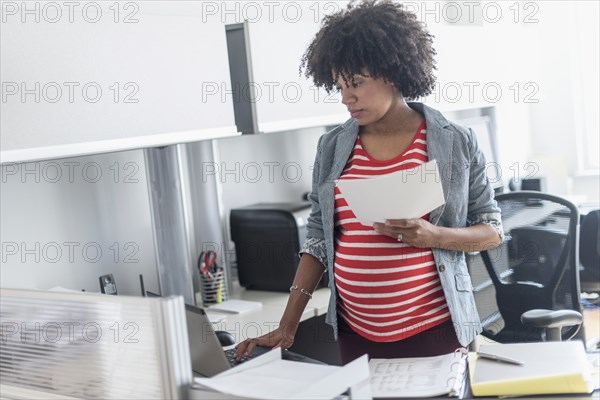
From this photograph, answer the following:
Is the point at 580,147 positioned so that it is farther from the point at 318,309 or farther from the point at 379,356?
the point at 379,356

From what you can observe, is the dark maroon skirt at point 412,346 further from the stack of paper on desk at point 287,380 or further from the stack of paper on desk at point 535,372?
the stack of paper on desk at point 287,380

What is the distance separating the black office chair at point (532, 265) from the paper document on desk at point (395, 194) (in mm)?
990

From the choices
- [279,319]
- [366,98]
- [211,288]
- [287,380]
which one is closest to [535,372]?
[287,380]

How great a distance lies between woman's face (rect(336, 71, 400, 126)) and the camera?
204 cm

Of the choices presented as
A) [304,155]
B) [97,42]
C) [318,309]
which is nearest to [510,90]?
[304,155]

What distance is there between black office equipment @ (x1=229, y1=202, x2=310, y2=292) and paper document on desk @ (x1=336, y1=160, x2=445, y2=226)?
1.04m

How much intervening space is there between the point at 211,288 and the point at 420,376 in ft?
4.60

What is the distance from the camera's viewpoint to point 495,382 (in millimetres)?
1499

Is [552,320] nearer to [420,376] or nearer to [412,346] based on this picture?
[412,346]

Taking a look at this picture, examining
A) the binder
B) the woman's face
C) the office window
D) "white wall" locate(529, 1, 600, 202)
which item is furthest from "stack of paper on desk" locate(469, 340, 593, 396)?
the office window

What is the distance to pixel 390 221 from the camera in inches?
76.0

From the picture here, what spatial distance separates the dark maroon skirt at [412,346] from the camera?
1.98 meters

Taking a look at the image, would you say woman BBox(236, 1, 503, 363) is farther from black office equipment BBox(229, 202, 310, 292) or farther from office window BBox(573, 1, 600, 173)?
office window BBox(573, 1, 600, 173)

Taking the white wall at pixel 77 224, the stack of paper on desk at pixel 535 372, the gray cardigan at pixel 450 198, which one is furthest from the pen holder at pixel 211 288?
the stack of paper on desk at pixel 535 372
